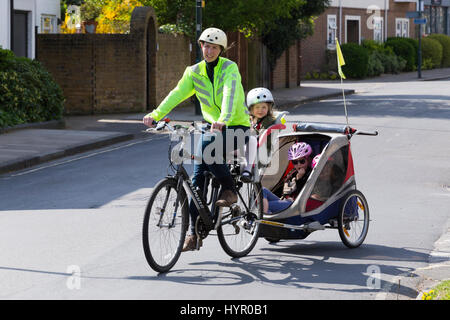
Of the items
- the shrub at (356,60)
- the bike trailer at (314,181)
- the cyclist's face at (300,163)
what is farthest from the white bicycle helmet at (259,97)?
the shrub at (356,60)

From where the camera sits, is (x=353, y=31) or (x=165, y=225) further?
(x=353, y=31)

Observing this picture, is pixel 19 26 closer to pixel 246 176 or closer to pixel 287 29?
pixel 287 29

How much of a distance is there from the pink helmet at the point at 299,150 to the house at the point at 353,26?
1509 inches

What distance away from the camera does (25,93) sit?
1895cm

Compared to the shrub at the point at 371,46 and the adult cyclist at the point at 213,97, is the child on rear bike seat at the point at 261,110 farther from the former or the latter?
the shrub at the point at 371,46

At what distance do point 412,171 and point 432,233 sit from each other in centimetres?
437

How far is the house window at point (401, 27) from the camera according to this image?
55406 millimetres

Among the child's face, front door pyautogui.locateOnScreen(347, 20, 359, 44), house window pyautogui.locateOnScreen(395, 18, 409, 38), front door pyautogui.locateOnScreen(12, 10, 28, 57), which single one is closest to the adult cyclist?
the child's face

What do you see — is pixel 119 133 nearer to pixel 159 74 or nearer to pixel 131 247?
pixel 159 74

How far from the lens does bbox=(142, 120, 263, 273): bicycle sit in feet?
22.5

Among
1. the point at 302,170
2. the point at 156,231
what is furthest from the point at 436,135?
the point at 156,231

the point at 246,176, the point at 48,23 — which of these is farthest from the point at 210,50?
the point at 48,23

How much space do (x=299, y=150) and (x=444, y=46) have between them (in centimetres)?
5176

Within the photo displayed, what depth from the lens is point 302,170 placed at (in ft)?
26.6
